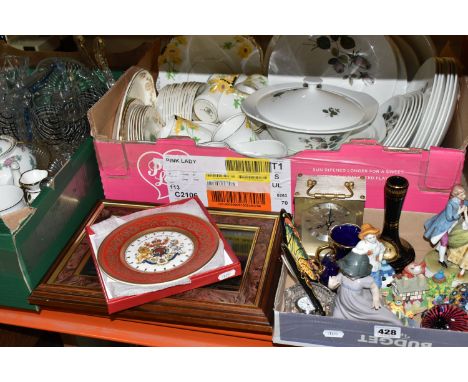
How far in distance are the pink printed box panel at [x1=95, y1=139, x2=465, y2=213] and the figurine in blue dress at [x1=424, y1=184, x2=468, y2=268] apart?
0.07 m

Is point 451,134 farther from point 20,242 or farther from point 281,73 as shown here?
point 20,242

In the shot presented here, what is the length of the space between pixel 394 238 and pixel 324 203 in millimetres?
140

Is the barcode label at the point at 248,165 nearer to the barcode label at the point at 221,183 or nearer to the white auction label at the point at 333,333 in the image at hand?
the barcode label at the point at 221,183

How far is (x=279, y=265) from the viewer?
0.93 metres

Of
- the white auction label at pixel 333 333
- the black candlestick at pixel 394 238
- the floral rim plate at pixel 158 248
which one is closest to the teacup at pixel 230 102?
the floral rim plate at pixel 158 248

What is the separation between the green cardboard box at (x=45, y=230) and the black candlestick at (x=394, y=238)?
577 millimetres

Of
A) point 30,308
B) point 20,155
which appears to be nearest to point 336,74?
point 20,155

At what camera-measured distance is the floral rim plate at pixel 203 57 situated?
53.6 inches

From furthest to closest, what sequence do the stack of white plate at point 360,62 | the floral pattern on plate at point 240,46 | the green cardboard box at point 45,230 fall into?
the floral pattern on plate at point 240,46 → the stack of white plate at point 360,62 → the green cardboard box at point 45,230

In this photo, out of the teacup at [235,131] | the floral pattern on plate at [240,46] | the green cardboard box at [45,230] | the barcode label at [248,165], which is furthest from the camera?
the floral pattern on plate at [240,46]

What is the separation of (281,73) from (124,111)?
15.1 inches

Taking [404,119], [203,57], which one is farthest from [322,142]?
[203,57]

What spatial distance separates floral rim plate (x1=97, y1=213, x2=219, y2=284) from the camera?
0.86 metres

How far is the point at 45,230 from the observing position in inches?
36.6
